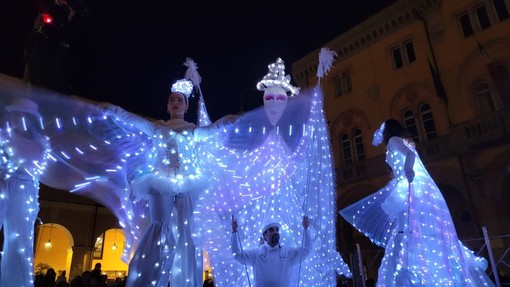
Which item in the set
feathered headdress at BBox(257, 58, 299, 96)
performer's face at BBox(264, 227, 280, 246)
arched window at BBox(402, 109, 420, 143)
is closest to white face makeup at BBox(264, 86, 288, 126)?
feathered headdress at BBox(257, 58, 299, 96)

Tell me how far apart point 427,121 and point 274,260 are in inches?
500

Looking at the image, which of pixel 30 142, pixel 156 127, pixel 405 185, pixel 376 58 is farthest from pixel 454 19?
pixel 30 142

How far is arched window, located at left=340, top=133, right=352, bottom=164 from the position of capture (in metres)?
16.9

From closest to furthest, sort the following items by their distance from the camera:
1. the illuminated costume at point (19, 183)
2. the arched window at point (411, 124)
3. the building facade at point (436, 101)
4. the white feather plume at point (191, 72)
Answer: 1. the illuminated costume at point (19, 183)
2. the white feather plume at point (191, 72)
3. the building facade at point (436, 101)
4. the arched window at point (411, 124)

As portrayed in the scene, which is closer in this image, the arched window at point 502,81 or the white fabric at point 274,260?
the white fabric at point 274,260

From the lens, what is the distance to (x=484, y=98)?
1302cm

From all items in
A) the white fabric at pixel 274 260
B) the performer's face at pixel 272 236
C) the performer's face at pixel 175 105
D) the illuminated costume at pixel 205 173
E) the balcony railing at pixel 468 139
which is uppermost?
the balcony railing at pixel 468 139

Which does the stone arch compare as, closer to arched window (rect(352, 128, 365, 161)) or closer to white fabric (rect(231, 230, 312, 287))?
arched window (rect(352, 128, 365, 161))

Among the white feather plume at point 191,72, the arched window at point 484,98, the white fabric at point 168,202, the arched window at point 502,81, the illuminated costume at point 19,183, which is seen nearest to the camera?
the white fabric at point 168,202

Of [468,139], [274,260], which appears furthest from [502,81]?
[274,260]

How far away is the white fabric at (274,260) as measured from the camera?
3791 mm

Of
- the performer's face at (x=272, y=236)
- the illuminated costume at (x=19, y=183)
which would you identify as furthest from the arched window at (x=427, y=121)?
the illuminated costume at (x=19, y=183)

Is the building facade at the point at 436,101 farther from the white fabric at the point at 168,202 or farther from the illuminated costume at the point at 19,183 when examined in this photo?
the illuminated costume at the point at 19,183

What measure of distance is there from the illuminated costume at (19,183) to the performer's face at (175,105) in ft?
4.27
